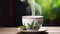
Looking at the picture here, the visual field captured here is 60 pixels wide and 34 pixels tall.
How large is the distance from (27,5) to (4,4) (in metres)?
0.15

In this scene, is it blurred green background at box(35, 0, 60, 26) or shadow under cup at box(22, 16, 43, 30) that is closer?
shadow under cup at box(22, 16, 43, 30)

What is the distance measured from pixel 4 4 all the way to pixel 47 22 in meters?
0.31

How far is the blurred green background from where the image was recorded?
952 millimetres

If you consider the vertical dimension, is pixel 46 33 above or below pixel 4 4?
below

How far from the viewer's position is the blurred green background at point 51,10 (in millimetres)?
952

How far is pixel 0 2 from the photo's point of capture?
94 cm

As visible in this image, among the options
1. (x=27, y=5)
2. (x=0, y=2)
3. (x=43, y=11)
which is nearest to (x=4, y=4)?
(x=0, y=2)

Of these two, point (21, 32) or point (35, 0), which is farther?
Result: point (35, 0)

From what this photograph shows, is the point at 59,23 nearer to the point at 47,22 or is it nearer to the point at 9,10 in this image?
the point at 47,22

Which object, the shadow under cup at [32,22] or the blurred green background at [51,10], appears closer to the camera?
the shadow under cup at [32,22]

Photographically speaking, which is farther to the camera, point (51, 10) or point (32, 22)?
point (51, 10)

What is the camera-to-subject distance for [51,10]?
37.6 inches

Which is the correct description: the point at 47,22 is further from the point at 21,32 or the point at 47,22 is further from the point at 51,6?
the point at 21,32

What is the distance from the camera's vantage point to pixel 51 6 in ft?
3.12
